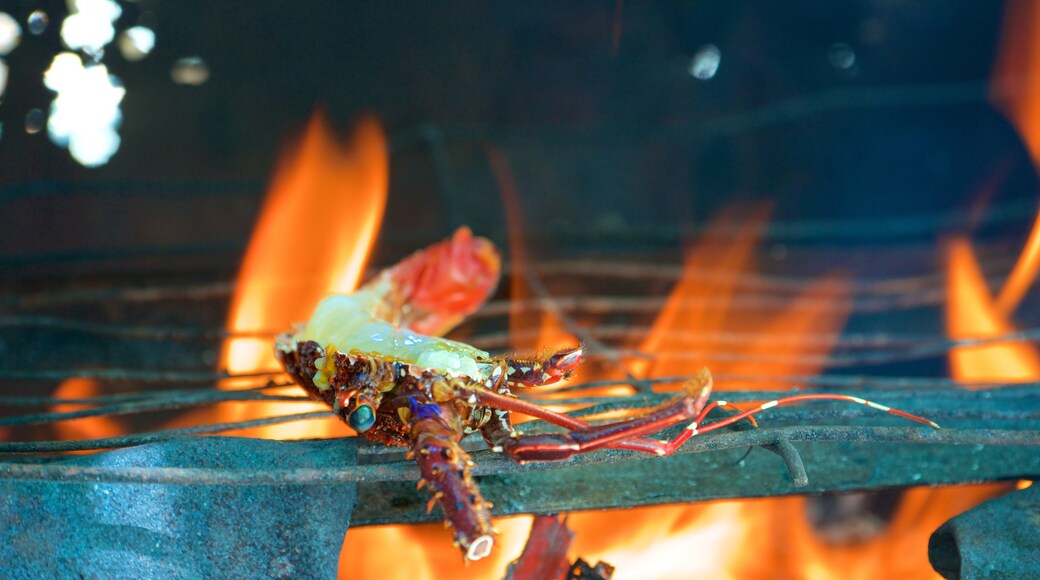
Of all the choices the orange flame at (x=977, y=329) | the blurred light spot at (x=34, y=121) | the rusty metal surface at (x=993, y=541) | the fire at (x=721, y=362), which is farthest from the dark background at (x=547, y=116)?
the rusty metal surface at (x=993, y=541)

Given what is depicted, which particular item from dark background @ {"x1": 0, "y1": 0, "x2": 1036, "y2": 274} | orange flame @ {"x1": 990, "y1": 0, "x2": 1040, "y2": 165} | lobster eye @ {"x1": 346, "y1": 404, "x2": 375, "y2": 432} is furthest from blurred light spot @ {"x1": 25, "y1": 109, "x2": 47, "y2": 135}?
orange flame @ {"x1": 990, "y1": 0, "x2": 1040, "y2": 165}

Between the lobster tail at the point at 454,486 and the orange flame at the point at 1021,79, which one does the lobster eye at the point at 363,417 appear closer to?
the lobster tail at the point at 454,486

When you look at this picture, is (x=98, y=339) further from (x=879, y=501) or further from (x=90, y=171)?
(x=879, y=501)

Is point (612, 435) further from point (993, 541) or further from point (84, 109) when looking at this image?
point (84, 109)

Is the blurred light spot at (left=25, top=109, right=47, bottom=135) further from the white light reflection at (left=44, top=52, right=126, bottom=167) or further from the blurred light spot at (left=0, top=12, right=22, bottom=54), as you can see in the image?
the blurred light spot at (left=0, top=12, right=22, bottom=54)

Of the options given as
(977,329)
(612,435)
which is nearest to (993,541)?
(612,435)

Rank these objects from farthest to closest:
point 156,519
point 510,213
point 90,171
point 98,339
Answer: point 510,213
point 90,171
point 98,339
point 156,519

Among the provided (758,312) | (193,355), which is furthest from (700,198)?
(193,355)
